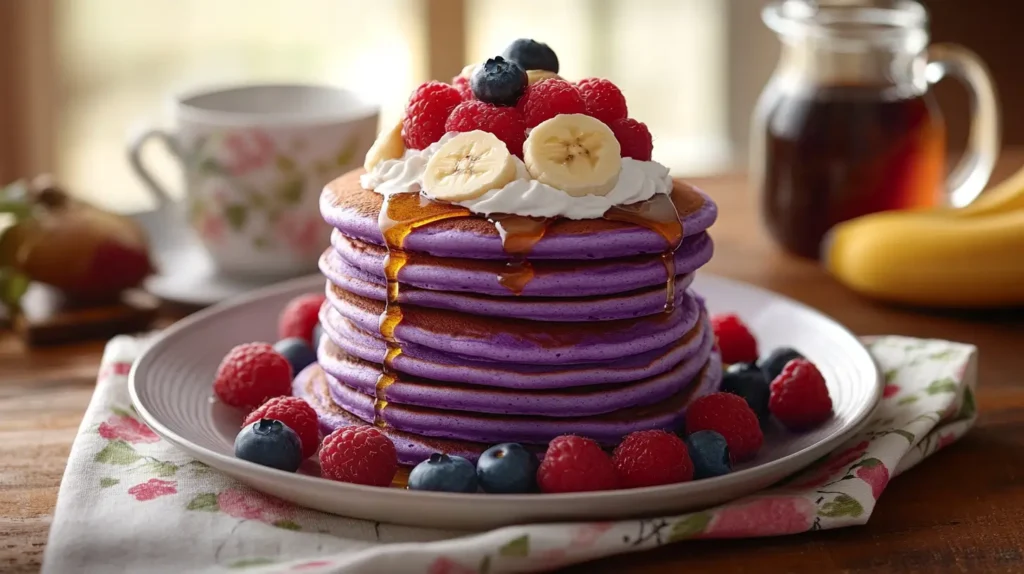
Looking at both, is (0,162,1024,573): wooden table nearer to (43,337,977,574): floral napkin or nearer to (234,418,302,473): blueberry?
(43,337,977,574): floral napkin

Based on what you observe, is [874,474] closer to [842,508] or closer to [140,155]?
[842,508]

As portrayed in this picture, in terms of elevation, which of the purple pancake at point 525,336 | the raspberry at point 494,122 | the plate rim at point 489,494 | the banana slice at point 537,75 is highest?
the banana slice at point 537,75

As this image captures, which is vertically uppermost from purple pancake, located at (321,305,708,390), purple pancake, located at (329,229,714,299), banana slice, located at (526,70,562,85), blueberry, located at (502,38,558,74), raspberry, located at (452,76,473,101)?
blueberry, located at (502,38,558,74)

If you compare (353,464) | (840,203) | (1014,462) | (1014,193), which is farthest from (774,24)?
(353,464)

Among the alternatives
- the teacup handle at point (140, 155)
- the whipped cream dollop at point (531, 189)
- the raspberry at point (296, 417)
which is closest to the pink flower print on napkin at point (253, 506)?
the raspberry at point (296, 417)

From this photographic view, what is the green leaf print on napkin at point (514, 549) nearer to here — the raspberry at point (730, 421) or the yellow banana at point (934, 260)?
the raspberry at point (730, 421)

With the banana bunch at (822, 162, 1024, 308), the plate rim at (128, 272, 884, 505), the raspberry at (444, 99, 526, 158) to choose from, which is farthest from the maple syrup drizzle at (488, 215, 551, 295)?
the banana bunch at (822, 162, 1024, 308)

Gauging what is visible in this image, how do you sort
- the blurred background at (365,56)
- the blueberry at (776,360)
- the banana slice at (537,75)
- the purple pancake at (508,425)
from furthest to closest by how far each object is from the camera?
the blurred background at (365,56) → the blueberry at (776,360) → the banana slice at (537,75) → the purple pancake at (508,425)
